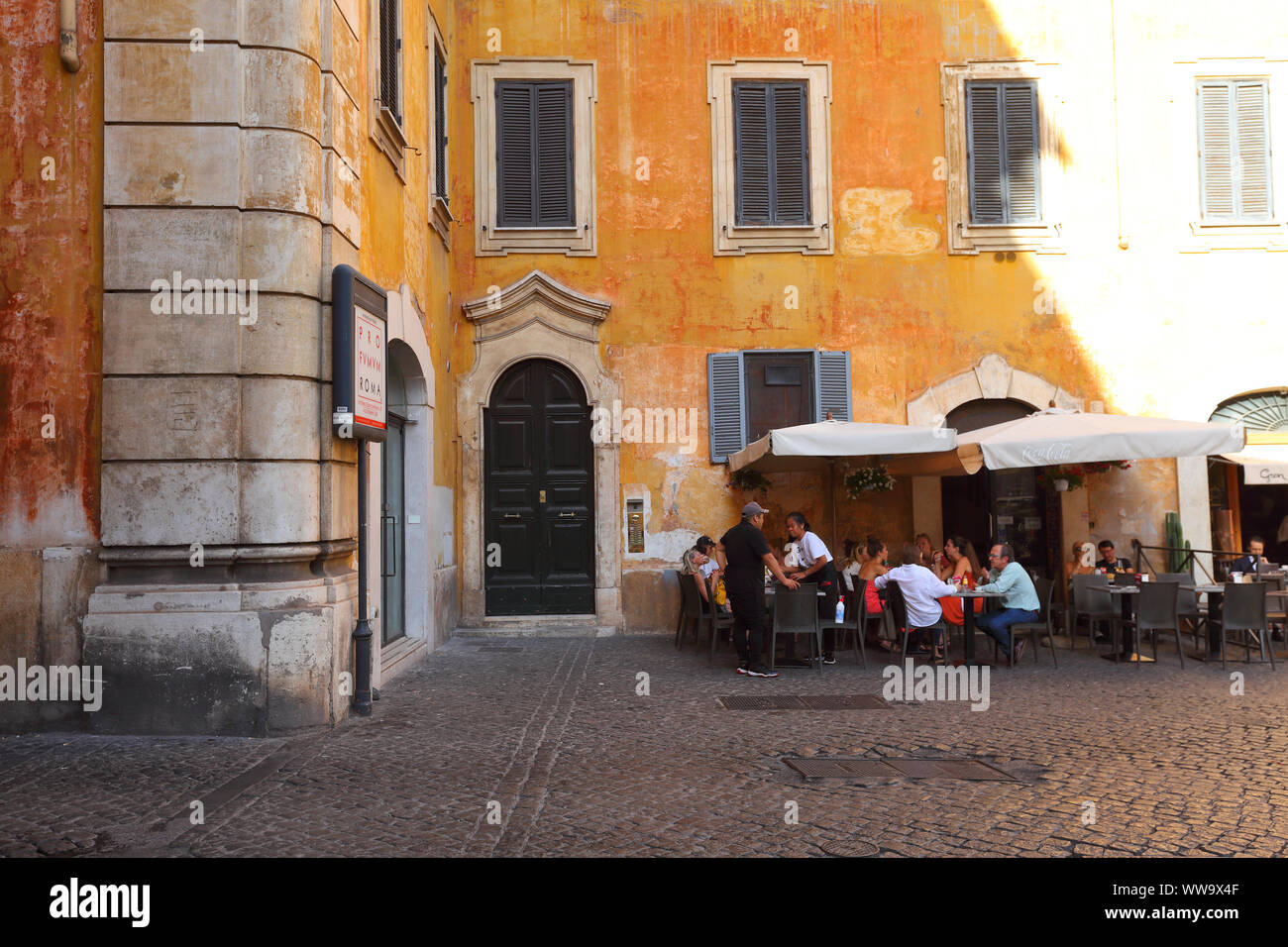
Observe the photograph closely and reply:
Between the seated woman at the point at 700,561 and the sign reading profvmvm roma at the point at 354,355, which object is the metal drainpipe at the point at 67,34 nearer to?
the sign reading profvmvm roma at the point at 354,355

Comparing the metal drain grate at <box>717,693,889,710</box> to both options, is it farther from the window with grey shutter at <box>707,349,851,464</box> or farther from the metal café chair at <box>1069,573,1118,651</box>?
the window with grey shutter at <box>707,349,851,464</box>

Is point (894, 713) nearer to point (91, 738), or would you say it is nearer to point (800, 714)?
point (800, 714)

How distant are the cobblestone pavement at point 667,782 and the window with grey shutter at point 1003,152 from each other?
679cm

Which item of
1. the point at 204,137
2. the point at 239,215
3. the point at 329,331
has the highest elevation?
the point at 204,137

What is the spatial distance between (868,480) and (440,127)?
20.8ft

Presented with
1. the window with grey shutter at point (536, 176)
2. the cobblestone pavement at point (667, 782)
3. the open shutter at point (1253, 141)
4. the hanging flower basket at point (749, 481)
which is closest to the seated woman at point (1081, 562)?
the cobblestone pavement at point (667, 782)

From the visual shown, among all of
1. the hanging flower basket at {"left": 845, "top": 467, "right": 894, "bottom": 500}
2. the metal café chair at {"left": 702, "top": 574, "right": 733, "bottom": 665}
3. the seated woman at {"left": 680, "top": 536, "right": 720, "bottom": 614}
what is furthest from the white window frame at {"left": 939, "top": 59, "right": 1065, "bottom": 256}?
the metal café chair at {"left": 702, "top": 574, "right": 733, "bottom": 665}

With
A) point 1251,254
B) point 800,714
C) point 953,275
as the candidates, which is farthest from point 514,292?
point 1251,254

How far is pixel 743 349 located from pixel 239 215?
7.23 metres

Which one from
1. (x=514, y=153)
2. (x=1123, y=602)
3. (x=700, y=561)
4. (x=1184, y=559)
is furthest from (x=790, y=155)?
(x=1184, y=559)

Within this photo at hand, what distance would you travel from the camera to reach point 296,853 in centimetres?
456

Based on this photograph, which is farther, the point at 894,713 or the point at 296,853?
the point at 894,713

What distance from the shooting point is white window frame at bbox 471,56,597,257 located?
43.7 feet

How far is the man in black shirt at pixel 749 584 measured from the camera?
31.6ft
